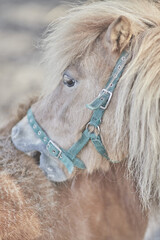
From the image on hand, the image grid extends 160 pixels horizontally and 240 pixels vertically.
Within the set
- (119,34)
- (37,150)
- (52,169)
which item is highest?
(119,34)

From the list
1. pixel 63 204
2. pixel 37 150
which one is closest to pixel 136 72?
pixel 37 150

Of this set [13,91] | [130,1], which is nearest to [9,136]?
[130,1]

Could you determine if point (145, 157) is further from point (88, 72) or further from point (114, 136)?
point (88, 72)

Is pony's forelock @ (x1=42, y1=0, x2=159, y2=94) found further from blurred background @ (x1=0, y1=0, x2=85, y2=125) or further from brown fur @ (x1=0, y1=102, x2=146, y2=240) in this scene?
blurred background @ (x1=0, y1=0, x2=85, y2=125)

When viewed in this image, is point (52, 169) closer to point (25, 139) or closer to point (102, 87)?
point (25, 139)

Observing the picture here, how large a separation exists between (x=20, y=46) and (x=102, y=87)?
11.7 ft

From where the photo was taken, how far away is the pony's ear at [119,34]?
1523 millimetres

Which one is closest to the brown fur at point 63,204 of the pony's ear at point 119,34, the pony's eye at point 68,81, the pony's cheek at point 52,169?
the pony's cheek at point 52,169

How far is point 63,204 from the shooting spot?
1.93 metres

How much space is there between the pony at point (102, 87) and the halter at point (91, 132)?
0.02 m

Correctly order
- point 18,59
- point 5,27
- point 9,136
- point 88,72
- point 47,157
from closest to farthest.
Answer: point 88,72 < point 47,157 < point 9,136 < point 18,59 < point 5,27

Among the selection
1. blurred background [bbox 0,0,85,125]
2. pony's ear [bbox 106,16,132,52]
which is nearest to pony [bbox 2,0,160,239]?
pony's ear [bbox 106,16,132,52]

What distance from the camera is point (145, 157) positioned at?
1589 mm

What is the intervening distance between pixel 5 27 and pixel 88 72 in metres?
3.90
